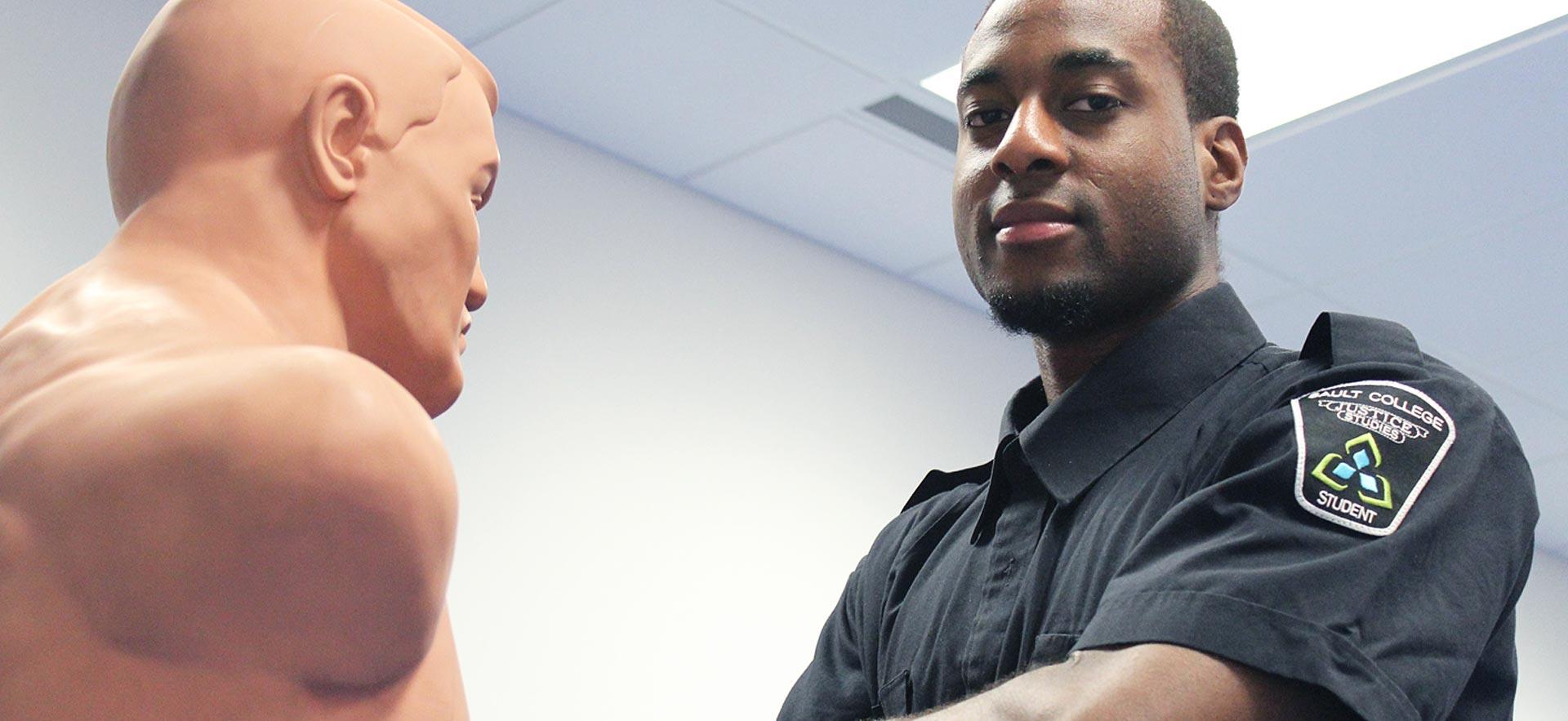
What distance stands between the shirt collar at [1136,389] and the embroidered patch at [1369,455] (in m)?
0.22

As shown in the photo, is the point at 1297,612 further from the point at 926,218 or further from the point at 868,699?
the point at 926,218

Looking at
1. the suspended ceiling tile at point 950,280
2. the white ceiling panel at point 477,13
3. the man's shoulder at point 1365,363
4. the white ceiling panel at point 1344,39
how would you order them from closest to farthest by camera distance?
the man's shoulder at point 1365,363 → the white ceiling panel at point 1344,39 → the white ceiling panel at point 477,13 → the suspended ceiling tile at point 950,280

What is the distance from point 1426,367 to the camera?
1152 millimetres

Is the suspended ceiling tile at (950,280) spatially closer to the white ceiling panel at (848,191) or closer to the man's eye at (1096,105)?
the white ceiling panel at (848,191)

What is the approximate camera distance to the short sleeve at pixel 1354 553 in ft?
3.30

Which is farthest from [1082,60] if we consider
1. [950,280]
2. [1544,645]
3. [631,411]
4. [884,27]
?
[1544,645]

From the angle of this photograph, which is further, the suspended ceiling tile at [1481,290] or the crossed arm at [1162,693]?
the suspended ceiling tile at [1481,290]

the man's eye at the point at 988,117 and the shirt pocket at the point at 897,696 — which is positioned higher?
the man's eye at the point at 988,117

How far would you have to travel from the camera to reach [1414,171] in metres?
3.35

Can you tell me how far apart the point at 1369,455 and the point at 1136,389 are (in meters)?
0.28

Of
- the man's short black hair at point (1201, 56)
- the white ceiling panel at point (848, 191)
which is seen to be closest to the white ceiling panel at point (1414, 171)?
the white ceiling panel at point (848, 191)

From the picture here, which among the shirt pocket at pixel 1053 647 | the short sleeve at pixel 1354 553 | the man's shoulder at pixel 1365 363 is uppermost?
the man's shoulder at pixel 1365 363

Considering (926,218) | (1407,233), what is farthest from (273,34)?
(1407,233)

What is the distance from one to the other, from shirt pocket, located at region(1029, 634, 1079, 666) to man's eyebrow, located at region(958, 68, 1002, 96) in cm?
47
